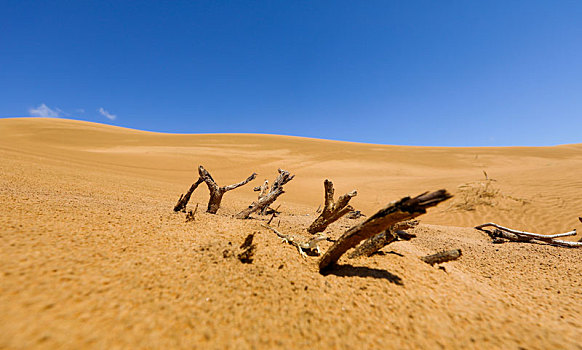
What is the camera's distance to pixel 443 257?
232 cm

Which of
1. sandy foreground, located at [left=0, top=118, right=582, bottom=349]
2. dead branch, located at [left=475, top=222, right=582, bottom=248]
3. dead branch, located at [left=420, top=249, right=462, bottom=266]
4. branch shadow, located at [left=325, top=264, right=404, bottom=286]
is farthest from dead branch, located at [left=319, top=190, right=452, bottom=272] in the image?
dead branch, located at [left=475, top=222, right=582, bottom=248]

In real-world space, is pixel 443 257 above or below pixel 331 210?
below

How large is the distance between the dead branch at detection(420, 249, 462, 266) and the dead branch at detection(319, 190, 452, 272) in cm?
97

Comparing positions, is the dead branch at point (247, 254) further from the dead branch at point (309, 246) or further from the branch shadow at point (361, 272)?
the branch shadow at point (361, 272)

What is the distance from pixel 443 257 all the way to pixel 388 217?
44.9 inches

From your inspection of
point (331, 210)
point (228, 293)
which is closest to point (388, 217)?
point (228, 293)

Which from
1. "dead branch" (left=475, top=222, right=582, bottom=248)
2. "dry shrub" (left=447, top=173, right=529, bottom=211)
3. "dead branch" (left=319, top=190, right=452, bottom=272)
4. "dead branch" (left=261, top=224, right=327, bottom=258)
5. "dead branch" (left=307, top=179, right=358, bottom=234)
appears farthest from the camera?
"dry shrub" (left=447, top=173, right=529, bottom=211)

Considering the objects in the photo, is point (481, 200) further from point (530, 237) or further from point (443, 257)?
point (443, 257)

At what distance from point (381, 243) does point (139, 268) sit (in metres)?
2.06

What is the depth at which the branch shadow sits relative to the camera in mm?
2000

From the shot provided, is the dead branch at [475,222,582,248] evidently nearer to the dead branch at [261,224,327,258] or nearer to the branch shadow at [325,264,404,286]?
the branch shadow at [325,264,404,286]

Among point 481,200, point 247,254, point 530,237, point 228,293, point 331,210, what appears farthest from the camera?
point 481,200


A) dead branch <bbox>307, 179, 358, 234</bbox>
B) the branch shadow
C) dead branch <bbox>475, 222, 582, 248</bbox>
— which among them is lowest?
dead branch <bbox>475, 222, 582, 248</bbox>

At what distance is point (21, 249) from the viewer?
168 cm
